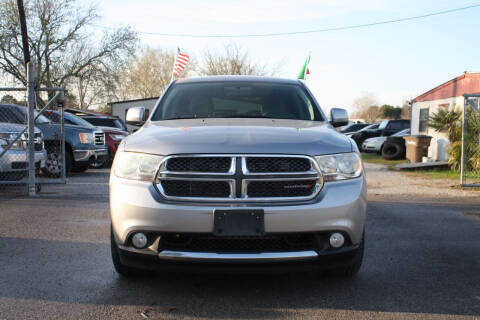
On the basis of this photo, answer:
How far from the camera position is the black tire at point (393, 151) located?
812 inches

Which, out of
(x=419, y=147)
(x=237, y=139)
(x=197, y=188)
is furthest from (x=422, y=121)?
(x=197, y=188)

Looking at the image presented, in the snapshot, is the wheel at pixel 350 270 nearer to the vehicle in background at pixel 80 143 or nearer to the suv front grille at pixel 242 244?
the suv front grille at pixel 242 244

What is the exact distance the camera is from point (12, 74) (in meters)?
37.2

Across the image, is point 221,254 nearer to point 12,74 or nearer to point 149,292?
point 149,292

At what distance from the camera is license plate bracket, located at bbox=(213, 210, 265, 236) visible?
3.31 meters

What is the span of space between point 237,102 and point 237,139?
4.80 feet

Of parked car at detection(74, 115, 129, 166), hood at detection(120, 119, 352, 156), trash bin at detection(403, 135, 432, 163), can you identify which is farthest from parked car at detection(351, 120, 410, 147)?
hood at detection(120, 119, 352, 156)

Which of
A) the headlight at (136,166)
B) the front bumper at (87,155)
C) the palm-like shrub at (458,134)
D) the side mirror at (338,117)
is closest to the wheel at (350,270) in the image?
the headlight at (136,166)

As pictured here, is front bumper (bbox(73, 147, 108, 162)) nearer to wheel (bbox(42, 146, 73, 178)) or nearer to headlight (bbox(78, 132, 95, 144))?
headlight (bbox(78, 132, 95, 144))

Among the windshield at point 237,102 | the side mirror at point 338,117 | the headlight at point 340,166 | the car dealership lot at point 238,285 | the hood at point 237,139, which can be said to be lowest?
the car dealership lot at point 238,285

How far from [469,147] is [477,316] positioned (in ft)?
36.4

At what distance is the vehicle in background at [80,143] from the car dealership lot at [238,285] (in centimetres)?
629

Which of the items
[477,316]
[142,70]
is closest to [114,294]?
[477,316]

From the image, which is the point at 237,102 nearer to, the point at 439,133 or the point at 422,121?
the point at 439,133
